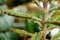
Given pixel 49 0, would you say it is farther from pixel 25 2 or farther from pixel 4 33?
pixel 25 2

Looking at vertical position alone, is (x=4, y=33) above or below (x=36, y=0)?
below

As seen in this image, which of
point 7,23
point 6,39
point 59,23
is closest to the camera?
point 59,23

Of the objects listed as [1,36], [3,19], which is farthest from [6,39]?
[3,19]

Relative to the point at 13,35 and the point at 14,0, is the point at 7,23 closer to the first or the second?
the point at 13,35

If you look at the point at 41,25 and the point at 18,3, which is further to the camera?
the point at 18,3

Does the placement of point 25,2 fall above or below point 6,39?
above

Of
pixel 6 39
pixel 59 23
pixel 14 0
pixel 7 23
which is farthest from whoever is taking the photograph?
pixel 14 0

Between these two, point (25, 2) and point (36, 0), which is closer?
point (36, 0)

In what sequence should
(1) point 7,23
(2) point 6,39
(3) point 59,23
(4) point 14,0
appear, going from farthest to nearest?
(4) point 14,0
(1) point 7,23
(2) point 6,39
(3) point 59,23

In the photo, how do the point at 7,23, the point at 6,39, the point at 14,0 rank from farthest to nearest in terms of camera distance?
the point at 14,0 → the point at 7,23 → the point at 6,39

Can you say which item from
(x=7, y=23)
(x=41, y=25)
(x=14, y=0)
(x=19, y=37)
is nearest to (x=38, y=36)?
(x=41, y=25)
